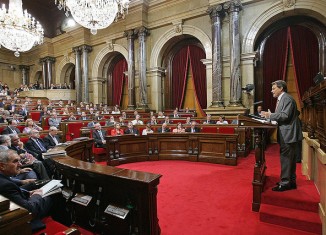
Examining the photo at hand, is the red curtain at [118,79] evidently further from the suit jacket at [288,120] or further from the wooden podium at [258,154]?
the suit jacket at [288,120]

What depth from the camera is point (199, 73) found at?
32.8ft

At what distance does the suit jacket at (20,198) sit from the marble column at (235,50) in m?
7.10

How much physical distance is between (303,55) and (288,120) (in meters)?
6.69

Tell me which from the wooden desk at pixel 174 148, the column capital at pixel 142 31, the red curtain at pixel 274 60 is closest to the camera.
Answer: the wooden desk at pixel 174 148

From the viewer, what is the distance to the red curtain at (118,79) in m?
12.3

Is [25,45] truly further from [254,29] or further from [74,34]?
[254,29]

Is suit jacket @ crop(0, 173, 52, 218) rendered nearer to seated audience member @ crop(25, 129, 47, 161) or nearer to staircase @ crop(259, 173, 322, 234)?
staircase @ crop(259, 173, 322, 234)

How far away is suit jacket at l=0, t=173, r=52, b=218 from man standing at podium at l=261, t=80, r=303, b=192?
2.31m

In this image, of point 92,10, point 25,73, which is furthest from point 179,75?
point 25,73

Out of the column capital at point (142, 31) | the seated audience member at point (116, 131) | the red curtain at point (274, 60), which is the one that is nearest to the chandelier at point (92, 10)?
the seated audience member at point (116, 131)

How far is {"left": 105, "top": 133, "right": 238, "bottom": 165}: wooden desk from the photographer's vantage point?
16.6 ft

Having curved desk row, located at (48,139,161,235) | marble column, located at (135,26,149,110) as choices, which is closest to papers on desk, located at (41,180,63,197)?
curved desk row, located at (48,139,161,235)

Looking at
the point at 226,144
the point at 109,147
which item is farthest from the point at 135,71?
the point at 226,144

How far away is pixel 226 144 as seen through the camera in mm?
5031
